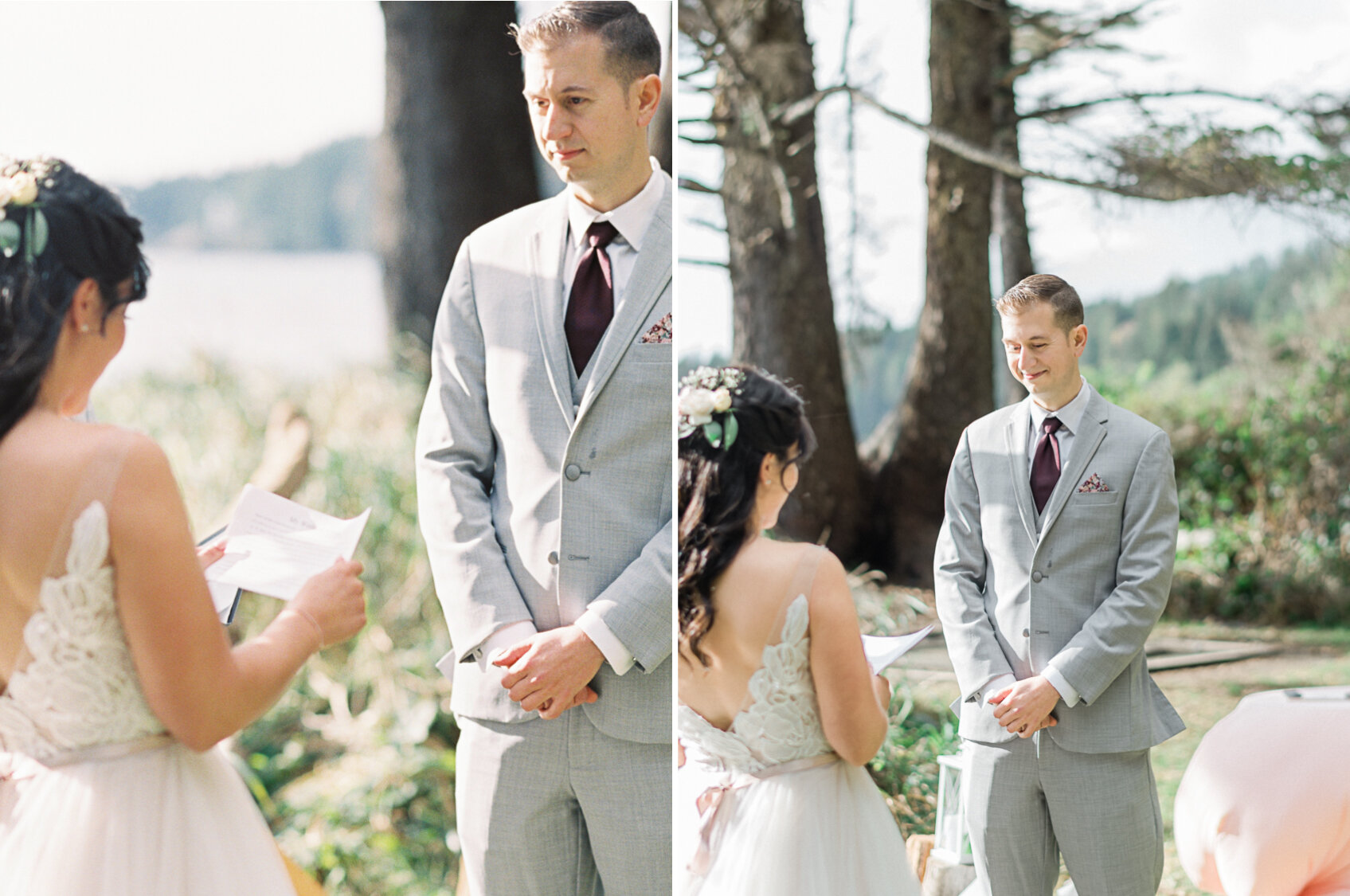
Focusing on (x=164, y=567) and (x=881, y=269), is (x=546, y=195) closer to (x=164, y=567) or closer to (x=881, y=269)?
(x=881, y=269)

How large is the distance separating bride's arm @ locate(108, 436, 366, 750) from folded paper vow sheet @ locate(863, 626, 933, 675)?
1132 millimetres

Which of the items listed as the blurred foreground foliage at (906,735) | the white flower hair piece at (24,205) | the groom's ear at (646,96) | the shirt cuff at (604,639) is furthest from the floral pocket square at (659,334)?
the white flower hair piece at (24,205)

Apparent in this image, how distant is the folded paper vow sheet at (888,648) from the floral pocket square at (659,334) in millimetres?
732

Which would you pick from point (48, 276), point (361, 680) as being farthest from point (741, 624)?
point (48, 276)

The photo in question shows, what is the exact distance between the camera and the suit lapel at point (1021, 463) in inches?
81.5

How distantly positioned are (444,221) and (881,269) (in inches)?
38.3

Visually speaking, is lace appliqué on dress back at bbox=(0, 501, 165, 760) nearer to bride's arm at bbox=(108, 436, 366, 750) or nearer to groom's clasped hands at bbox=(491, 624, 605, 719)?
bride's arm at bbox=(108, 436, 366, 750)

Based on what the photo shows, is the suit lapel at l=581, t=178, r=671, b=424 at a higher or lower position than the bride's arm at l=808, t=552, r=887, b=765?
higher

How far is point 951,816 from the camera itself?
219 centimetres

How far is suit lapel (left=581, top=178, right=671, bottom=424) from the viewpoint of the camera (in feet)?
6.77

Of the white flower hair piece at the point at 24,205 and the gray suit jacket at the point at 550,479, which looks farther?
the gray suit jacket at the point at 550,479

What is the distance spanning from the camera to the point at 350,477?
2363mm

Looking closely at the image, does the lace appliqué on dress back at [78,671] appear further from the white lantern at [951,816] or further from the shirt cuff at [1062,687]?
the shirt cuff at [1062,687]

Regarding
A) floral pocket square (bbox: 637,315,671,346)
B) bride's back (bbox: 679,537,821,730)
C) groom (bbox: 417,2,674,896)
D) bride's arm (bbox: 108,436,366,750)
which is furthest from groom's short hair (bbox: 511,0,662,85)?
bride's arm (bbox: 108,436,366,750)
